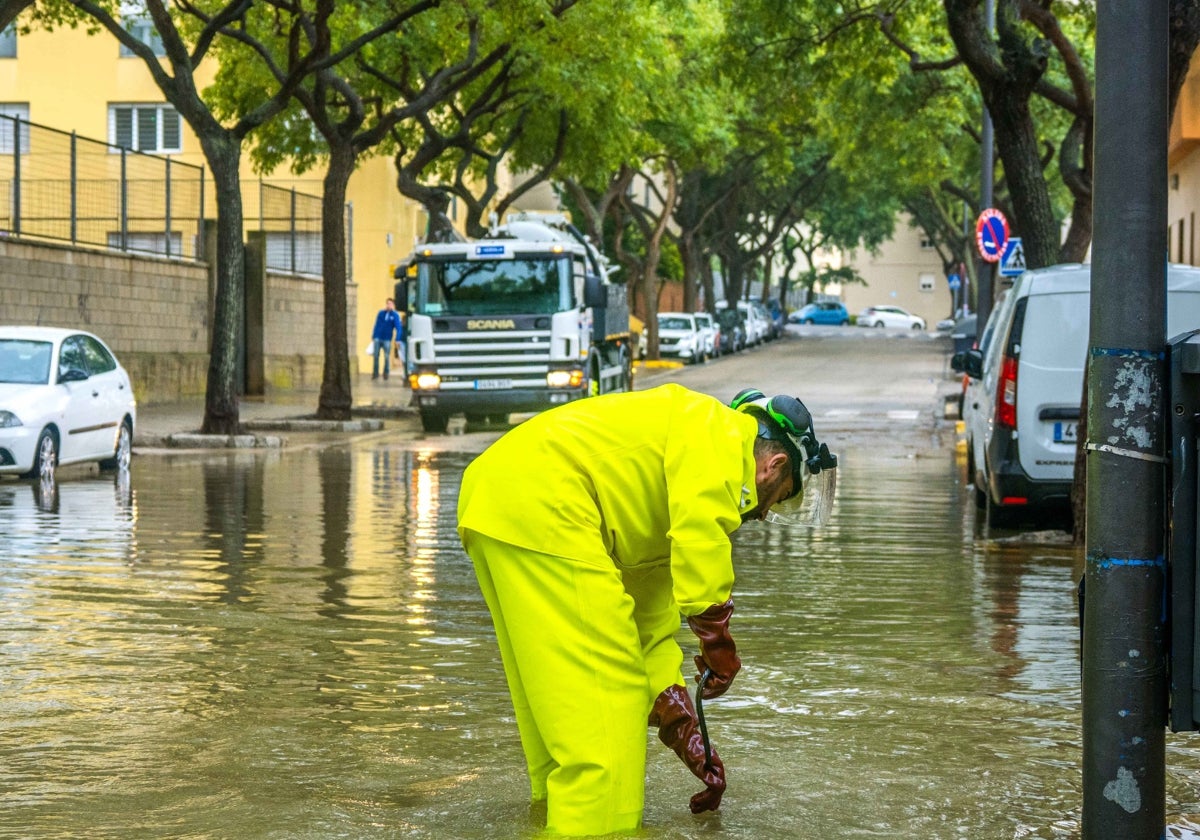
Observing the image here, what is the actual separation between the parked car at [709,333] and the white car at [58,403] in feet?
117

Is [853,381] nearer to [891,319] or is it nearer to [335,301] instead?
[335,301]

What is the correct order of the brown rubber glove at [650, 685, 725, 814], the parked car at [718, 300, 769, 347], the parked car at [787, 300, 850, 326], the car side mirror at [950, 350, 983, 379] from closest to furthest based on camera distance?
the brown rubber glove at [650, 685, 725, 814] → the car side mirror at [950, 350, 983, 379] → the parked car at [718, 300, 769, 347] → the parked car at [787, 300, 850, 326]

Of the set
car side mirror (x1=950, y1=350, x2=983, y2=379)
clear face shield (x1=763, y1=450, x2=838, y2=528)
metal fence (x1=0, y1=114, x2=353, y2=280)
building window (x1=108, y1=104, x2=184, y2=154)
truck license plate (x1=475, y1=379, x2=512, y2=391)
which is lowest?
truck license plate (x1=475, y1=379, x2=512, y2=391)

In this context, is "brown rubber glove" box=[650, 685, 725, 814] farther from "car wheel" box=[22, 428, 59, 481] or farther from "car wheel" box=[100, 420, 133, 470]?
"car wheel" box=[100, 420, 133, 470]

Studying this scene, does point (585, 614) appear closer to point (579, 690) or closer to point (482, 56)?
point (579, 690)

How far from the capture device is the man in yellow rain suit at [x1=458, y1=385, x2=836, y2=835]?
464cm

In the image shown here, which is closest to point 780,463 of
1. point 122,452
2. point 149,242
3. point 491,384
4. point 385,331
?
point 122,452

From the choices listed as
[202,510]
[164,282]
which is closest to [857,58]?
[202,510]

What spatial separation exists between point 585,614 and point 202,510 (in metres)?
10.9

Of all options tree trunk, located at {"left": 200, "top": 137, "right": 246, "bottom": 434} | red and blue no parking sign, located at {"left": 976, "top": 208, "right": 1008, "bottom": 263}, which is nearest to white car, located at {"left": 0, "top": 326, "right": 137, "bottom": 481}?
tree trunk, located at {"left": 200, "top": 137, "right": 246, "bottom": 434}

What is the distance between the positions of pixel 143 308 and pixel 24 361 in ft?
45.9

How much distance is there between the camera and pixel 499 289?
27.3 meters

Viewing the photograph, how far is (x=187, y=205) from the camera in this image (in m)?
34.2

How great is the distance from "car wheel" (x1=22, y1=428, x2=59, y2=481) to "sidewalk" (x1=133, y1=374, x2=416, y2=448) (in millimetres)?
5433
